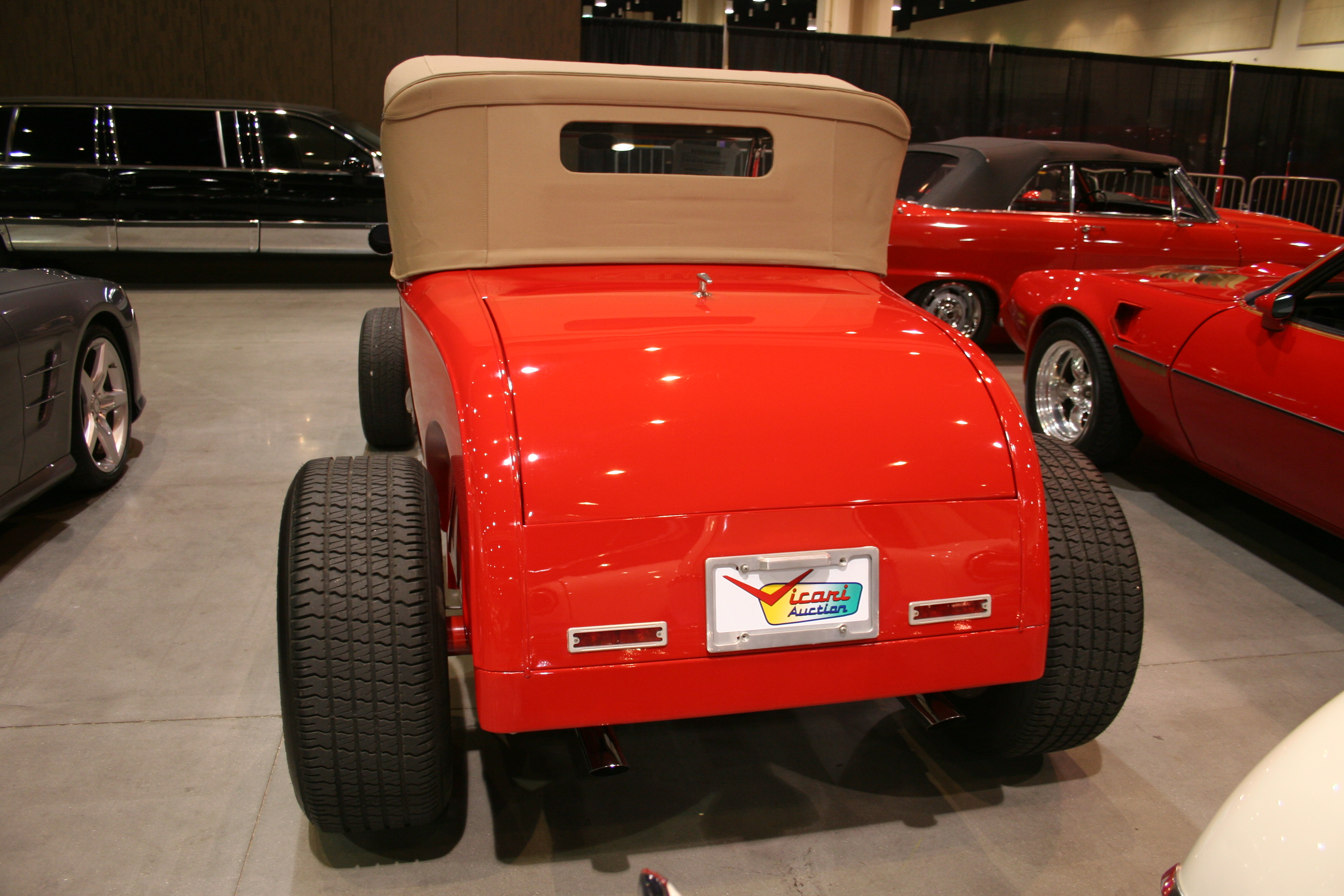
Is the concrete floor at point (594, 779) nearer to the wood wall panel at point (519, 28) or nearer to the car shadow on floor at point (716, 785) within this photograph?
the car shadow on floor at point (716, 785)

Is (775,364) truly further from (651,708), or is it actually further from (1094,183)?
(1094,183)

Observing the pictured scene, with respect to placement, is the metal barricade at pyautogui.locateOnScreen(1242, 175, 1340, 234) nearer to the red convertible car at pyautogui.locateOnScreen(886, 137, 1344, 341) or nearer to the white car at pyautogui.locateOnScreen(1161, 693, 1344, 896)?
the red convertible car at pyautogui.locateOnScreen(886, 137, 1344, 341)

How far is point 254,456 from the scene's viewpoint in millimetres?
4629

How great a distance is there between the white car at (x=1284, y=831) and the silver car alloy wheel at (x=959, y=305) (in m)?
5.71

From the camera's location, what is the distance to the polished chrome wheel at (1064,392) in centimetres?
463

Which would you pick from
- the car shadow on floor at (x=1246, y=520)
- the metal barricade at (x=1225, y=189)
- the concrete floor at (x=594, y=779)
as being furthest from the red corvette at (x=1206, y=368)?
the metal barricade at (x=1225, y=189)

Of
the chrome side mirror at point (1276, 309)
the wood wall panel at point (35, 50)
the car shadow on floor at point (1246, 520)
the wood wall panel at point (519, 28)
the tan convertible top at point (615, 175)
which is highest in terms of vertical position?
the wood wall panel at point (519, 28)

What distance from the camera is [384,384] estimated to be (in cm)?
447

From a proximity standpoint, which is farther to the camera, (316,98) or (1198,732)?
(316,98)

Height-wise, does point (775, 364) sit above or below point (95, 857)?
above

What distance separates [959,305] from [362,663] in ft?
19.2

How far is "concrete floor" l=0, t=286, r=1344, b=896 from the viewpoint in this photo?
6.70ft

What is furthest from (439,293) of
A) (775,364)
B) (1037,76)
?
(1037,76)

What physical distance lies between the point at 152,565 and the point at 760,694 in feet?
8.51
